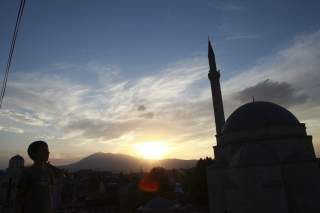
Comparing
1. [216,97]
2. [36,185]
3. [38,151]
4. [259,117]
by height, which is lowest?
[36,185]

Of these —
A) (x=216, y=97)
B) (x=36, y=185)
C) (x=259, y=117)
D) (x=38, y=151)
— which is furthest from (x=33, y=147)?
(x=216, y=97)

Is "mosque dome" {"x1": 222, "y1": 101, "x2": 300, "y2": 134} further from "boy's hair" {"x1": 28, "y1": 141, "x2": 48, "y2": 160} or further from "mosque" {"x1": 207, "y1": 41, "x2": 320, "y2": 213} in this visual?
"boy's hair" {"x1": 28, "y1": 141, "x2": 48, "y2": 160}

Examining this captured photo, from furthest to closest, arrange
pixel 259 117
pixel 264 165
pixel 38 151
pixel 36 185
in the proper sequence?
1. pixel 259 117
2. pixel 264 165
3. pixel 38 151
4. pixel 36 185

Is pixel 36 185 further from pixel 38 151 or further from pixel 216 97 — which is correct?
pixel 216 97

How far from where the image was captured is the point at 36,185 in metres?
2.72

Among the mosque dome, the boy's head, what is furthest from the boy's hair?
the mosque dome

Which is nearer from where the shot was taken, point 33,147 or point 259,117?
point 33,147

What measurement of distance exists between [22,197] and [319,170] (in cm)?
2002

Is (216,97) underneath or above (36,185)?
above

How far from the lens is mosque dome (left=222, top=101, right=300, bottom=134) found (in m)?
20.4

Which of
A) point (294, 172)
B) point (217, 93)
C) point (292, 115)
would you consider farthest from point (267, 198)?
point (217, 93)

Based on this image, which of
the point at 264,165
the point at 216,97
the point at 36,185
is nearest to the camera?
the point at 36,185

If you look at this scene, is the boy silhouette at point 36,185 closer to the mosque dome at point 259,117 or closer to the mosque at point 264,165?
the mosque at point 264,165

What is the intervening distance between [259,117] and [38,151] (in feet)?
67.6
